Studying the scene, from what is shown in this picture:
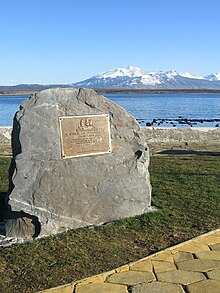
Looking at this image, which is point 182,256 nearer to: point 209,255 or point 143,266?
point 209,255

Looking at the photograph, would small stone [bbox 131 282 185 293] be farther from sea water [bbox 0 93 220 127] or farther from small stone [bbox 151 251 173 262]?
sea water [bbox 0 93 220 127]

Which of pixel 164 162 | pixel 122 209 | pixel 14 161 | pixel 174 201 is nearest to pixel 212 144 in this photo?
pixel 164 162

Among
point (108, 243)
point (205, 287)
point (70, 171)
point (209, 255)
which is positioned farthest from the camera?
point (70, 171)

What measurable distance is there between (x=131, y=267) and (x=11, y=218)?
2001mm

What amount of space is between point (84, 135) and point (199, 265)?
8.44ft

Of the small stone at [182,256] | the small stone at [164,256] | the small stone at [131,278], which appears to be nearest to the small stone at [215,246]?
the small stone at [182,256]

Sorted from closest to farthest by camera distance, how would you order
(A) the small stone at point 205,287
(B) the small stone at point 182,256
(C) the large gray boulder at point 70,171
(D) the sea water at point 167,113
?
(A) the small stone at point 205,287 < (B) the small stone at point 182,256 < (C) the large gray boulder at point 70,171 < (D) the sea water at point 167,113

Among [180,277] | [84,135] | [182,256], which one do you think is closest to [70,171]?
[84,135]

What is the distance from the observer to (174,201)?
24.6ft

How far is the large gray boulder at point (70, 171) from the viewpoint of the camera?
5.80 metres

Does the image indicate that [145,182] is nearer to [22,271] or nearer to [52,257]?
[52,257]

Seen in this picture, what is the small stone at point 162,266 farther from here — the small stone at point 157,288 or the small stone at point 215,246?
the small stone at point 215,246

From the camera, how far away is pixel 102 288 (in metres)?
4.25

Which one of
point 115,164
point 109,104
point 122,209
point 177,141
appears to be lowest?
point 177,141
